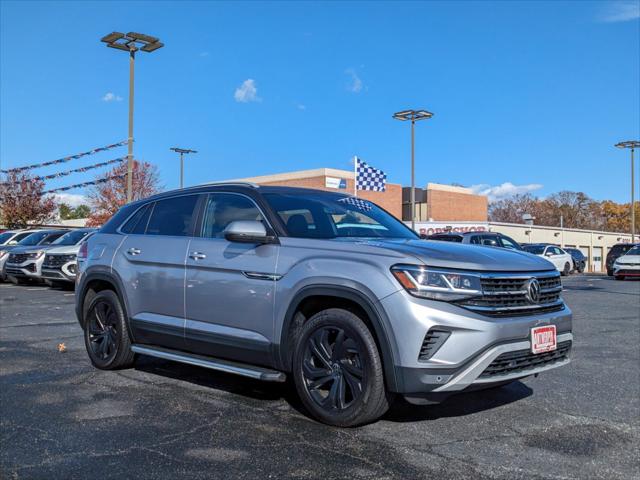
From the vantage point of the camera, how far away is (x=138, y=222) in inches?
237

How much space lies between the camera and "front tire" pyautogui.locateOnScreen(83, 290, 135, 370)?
5.73 m

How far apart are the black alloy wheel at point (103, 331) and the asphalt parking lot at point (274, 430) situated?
18cm

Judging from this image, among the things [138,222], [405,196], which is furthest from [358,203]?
[405,196]

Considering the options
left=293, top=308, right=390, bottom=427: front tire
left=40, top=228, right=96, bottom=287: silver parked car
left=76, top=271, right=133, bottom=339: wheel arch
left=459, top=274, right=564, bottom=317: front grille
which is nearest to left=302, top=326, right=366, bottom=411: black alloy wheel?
left=293, top=308, right=390, bottom=427: front tire

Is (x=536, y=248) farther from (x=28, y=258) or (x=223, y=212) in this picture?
(x=223, y=212)

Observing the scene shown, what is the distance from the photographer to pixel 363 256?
13.4 ft

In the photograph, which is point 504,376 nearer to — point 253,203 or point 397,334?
point 397,334

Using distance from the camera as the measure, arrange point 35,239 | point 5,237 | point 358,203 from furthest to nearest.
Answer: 1. point 5,237
2. point 35,239
3. point 358,203

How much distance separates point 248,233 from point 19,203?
160 feet

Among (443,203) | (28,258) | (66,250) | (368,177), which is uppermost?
(443,203)

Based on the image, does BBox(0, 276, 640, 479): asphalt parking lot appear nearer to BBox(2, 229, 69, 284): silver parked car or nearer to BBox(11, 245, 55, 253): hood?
BBox(2, 229, 69, 284): silver parked car

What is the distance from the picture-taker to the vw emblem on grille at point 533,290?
13.6ft

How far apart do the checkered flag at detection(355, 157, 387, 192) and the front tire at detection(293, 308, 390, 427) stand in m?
26.8

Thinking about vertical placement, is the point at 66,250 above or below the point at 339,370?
above
